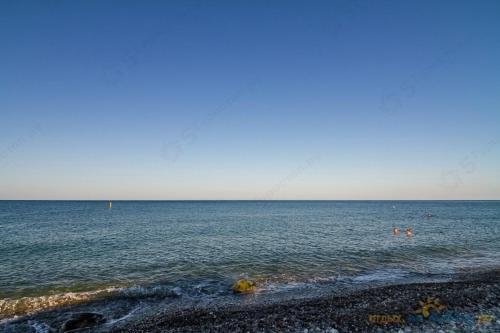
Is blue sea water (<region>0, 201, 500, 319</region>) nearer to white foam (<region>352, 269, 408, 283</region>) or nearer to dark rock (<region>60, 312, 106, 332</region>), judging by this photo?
white foam (<region>352, 269, 408, 283</region>)

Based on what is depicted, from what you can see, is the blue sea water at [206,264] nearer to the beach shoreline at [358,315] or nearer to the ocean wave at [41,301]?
the ocean wave at [41,301]

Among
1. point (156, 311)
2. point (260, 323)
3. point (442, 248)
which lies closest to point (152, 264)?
point (156, 311)

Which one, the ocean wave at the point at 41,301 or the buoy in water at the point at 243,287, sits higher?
the buoy in water at the point at 243,287

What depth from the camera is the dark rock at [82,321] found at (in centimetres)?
1506

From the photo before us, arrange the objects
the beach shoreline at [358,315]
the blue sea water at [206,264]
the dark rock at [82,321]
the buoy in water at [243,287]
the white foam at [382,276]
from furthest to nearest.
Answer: the white foam at [382,276] < the blue sea water at [206,264] < the buoy in water at [243,287] < the dark rock at [82,321] < the beach shoreline at [358,315]

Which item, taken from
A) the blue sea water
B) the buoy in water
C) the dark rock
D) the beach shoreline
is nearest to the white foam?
the blue sea water

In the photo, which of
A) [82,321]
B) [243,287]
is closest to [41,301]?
[82,321]

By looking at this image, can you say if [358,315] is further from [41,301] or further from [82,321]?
[41,301]

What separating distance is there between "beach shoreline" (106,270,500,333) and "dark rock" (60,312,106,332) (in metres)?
1.76

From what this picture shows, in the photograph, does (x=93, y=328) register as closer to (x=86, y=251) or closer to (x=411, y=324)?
(x=411, y=324)

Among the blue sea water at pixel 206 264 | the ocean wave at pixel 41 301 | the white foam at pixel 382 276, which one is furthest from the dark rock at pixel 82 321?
the white foam at pixel 382 276

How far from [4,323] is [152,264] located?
13675 mm

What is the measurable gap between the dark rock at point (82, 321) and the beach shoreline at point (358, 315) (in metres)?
1.76

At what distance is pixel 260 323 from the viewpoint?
14148 mm
